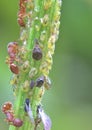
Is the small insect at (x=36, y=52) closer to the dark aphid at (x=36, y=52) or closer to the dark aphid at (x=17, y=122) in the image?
the dark aphid at (x=36, y=52)

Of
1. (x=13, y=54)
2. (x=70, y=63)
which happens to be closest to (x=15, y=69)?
(x=13, y=54)

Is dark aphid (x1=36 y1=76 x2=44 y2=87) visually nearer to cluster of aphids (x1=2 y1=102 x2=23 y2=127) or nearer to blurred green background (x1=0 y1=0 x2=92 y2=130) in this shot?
cluster of aphids (x1=2 y1=102 x2=23 y2=127)

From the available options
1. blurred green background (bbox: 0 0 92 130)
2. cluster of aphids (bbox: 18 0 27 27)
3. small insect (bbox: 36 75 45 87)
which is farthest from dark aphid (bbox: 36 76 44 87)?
blurred green background (bbox: 0 0 92 130)

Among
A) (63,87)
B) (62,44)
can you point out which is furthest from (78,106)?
(62,44)

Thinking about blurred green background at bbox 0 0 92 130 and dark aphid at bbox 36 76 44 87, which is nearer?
dark aphid at bbox 36 76 44 87

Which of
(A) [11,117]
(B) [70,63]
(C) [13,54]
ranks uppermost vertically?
(C) [13,54]

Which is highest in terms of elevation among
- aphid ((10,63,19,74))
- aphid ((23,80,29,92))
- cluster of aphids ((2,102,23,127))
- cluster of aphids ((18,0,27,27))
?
cluster of aphids ((18,0,27,27))

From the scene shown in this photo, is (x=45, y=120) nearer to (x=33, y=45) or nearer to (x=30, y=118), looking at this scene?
(x=30, y=118)

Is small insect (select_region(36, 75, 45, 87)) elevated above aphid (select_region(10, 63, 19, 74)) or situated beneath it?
situated beneath

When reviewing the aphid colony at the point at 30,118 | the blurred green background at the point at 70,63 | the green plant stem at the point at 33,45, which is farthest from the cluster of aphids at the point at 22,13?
the blurred green background at the point at 70,63
